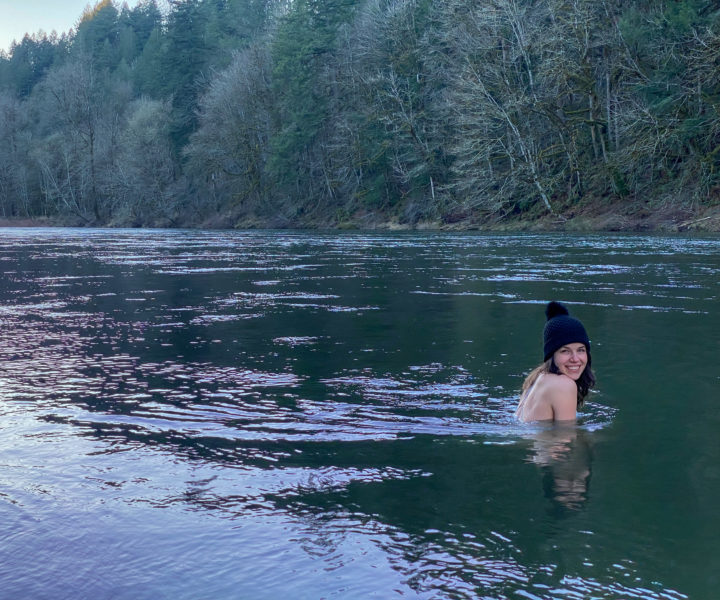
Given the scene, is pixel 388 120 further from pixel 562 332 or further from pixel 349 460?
pixel 349 460

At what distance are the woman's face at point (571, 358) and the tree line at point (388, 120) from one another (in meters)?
35.6

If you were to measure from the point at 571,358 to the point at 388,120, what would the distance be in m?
53.8

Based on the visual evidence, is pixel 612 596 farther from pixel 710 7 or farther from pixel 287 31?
pixel 287 31

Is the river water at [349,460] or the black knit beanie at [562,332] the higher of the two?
the black knit beanie at [562,332]

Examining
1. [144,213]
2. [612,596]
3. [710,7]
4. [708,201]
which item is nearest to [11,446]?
[612,596]

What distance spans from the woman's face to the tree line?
3561cm

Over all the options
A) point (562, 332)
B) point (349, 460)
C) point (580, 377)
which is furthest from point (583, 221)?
point (349, 460)

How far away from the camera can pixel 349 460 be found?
5.11m

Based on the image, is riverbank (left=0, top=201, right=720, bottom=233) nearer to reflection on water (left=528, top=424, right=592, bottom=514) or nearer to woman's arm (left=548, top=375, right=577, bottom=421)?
woman's arm (left=548, top=375, right=577, bottom=421)

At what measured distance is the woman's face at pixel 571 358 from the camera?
584 centimetres

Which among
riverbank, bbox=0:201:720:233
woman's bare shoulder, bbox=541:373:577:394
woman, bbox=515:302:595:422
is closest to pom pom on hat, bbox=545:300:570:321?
woman, bbox=515:302:595:422

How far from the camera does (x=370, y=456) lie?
5215 mm

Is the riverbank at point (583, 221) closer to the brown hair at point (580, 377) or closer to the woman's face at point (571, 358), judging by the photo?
the brown hair at point (580, 377)

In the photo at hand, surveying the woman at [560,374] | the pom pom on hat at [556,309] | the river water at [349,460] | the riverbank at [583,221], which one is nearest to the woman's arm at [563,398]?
the woman at [560,374]
